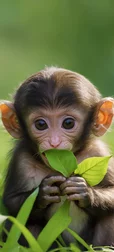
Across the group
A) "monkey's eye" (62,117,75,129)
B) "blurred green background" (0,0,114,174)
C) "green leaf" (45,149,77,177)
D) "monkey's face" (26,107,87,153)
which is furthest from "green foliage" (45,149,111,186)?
"blurred green background" (0,0,114,174)

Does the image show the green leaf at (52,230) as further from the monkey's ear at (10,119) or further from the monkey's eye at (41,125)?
the monkey's ear at (10,119)

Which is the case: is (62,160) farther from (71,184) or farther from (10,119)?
(10,119)

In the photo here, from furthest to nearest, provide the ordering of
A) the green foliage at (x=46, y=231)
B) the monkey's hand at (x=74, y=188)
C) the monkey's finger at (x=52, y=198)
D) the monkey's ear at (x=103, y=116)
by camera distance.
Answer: the monkey's ear at (x=103, y=116), the monkey's finger at (x=52, y=198), the monkey's hand at (x=74, y=188), the green foliage at (x=46, y=231)

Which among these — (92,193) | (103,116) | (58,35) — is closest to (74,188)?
(92,193)

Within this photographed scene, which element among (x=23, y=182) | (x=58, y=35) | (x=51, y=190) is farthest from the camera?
(x=58, y=35)

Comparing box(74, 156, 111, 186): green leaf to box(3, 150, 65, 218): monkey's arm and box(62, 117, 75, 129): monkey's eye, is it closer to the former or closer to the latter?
box(3, 150, 65, 218): monkey's arm

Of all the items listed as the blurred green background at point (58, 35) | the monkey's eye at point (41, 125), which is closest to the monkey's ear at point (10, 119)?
the monkey's eye at point (41, 125)
